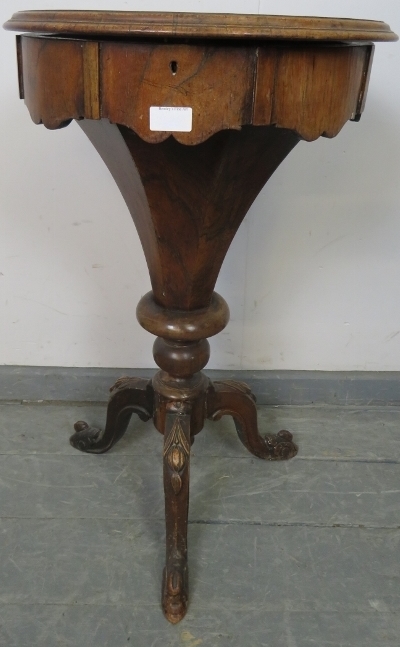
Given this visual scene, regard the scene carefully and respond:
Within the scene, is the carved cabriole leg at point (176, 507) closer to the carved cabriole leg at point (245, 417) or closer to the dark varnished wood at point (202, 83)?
the carved cabriole leg at point (245, 417)

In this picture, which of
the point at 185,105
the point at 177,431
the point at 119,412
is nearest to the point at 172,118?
the point at 185,105

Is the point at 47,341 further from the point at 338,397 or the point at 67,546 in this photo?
the point at 338,397

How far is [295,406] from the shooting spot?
2.00 metres

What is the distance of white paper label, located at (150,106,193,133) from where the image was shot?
90cm

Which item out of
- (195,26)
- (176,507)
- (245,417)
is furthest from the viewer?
(245,417)

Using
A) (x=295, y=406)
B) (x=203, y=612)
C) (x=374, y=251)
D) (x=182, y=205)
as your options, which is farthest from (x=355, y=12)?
(x=203, y=612)

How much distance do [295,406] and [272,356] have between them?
6.8 inches

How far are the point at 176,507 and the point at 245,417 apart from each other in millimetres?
376

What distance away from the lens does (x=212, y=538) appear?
1468 mm

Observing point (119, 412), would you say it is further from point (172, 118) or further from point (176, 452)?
point (172, 118)

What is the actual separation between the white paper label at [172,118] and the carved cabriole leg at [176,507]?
0.70 m

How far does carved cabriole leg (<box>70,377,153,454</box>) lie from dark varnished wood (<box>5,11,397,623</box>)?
216mm

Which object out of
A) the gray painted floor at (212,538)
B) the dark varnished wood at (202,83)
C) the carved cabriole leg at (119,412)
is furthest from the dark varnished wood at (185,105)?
the carved cabriole leg at (119,412)

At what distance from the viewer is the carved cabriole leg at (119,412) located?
1.64 m
